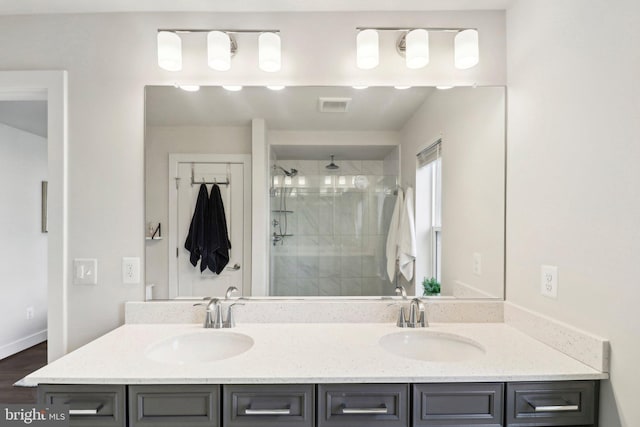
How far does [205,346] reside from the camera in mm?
1509

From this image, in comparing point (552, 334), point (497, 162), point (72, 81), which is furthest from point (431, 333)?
point (72, 81)

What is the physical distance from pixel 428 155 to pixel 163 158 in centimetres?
132

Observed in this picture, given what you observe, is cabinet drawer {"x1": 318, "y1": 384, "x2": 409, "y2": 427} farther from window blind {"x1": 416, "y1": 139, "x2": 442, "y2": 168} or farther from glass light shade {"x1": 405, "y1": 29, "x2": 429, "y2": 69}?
glass light shade {"x1": 405, "y1": 29, "x2": 429, "y2": 69}

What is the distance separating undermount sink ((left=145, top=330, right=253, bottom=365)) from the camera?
146 centimetres

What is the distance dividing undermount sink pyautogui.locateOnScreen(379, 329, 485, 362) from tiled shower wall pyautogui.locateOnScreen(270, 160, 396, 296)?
0.24 meters

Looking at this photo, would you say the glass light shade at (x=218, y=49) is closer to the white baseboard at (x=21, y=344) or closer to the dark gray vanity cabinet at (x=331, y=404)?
the dark gray vanity cabinet at (x=331, y=404)

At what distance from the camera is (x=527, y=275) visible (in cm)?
149

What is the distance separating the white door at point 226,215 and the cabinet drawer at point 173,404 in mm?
615

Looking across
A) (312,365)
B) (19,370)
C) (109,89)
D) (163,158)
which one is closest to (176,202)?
(163,158)

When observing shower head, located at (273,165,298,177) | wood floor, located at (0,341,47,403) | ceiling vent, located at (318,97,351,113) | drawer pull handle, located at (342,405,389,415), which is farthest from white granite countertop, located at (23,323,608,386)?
wood floor, located at (0,341,47,403)

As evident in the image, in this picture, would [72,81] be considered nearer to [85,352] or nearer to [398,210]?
[85,352]

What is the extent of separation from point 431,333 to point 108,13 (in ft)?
7.09

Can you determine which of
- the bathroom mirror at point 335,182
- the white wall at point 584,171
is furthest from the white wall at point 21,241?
the white wall at point 584,171

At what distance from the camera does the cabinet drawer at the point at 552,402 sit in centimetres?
112
